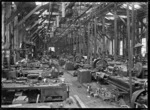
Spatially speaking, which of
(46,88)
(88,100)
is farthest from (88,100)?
(46,88)

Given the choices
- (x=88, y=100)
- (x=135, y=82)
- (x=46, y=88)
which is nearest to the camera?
(x=46, y=88)

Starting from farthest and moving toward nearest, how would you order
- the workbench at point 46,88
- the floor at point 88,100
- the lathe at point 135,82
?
1. the workbench at point 46,88
2. the floor at point 88,100
3. the lathe at point 135,82

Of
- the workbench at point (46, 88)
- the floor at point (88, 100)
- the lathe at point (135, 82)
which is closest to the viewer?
the lathe at point (135, 82)

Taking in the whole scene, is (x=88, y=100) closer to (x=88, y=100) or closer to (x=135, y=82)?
(x=88, y=100)

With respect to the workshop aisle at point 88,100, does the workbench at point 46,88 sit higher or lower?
higher

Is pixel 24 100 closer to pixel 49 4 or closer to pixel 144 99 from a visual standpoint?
pixel 144 99

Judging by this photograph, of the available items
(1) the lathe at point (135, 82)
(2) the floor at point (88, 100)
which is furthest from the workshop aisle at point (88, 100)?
(1) the lathe at point (135, 82)

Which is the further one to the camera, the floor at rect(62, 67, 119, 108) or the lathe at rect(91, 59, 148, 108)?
the floor at rect(62, 67, 119, 108)

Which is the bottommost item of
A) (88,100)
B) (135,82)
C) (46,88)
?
(88,100)

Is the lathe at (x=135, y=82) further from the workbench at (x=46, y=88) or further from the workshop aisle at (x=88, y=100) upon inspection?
the workbench at (x=46, y=88)

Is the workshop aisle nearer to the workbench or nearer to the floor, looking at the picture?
the floor

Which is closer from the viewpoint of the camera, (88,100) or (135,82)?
(135,82)

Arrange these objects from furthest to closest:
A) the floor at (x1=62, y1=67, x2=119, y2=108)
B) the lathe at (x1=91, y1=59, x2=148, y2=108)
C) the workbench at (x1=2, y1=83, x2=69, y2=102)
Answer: the workbench at (x1=2, y1=83, x2=69, y2=102)
the floor at (x1=62, y1=67, x2=119, y2=108)
the lathe at (x1=91, y1=59, x2=148, y2=108)

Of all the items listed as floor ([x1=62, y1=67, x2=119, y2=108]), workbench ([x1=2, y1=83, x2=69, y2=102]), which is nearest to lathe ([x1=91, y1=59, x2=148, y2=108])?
floor ([x1=62, y1=67, x2=119, y2=108])
